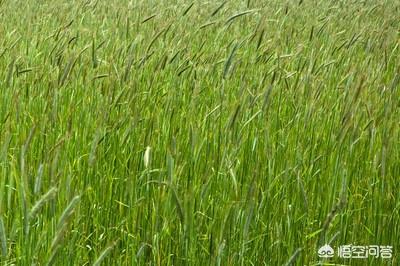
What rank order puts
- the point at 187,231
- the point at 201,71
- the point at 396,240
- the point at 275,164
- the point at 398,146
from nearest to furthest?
the point at 187,231 < the point at 396,240 < the point at 275,164 < the point at 398,146 < the point at 201,71

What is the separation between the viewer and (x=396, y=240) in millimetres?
1555

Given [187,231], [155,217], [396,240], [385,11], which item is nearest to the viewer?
[187,231]

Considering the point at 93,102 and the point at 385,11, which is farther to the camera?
the point at 385,11

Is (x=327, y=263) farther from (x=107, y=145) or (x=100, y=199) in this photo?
(x=107, y=145)

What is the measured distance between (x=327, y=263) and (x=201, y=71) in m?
1.34

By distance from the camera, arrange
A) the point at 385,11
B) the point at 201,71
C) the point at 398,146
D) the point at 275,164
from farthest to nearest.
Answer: the point at 385,11 → the point at 201,71 → the point at 398,146 → the point at 275,164

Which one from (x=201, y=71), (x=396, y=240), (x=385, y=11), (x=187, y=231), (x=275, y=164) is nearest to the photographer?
(x=187, y=231)

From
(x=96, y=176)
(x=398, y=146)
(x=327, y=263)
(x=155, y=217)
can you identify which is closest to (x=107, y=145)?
(x=96, y=176)

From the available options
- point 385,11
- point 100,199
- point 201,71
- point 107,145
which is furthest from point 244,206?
point 385,11

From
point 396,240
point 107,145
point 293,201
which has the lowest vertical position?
point 396,240

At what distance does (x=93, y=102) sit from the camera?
2020 mm

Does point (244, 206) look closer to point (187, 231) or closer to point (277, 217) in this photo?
point (277, 217)

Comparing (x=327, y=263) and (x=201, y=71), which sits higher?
(x=201, y=71)

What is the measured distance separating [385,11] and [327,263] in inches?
180
